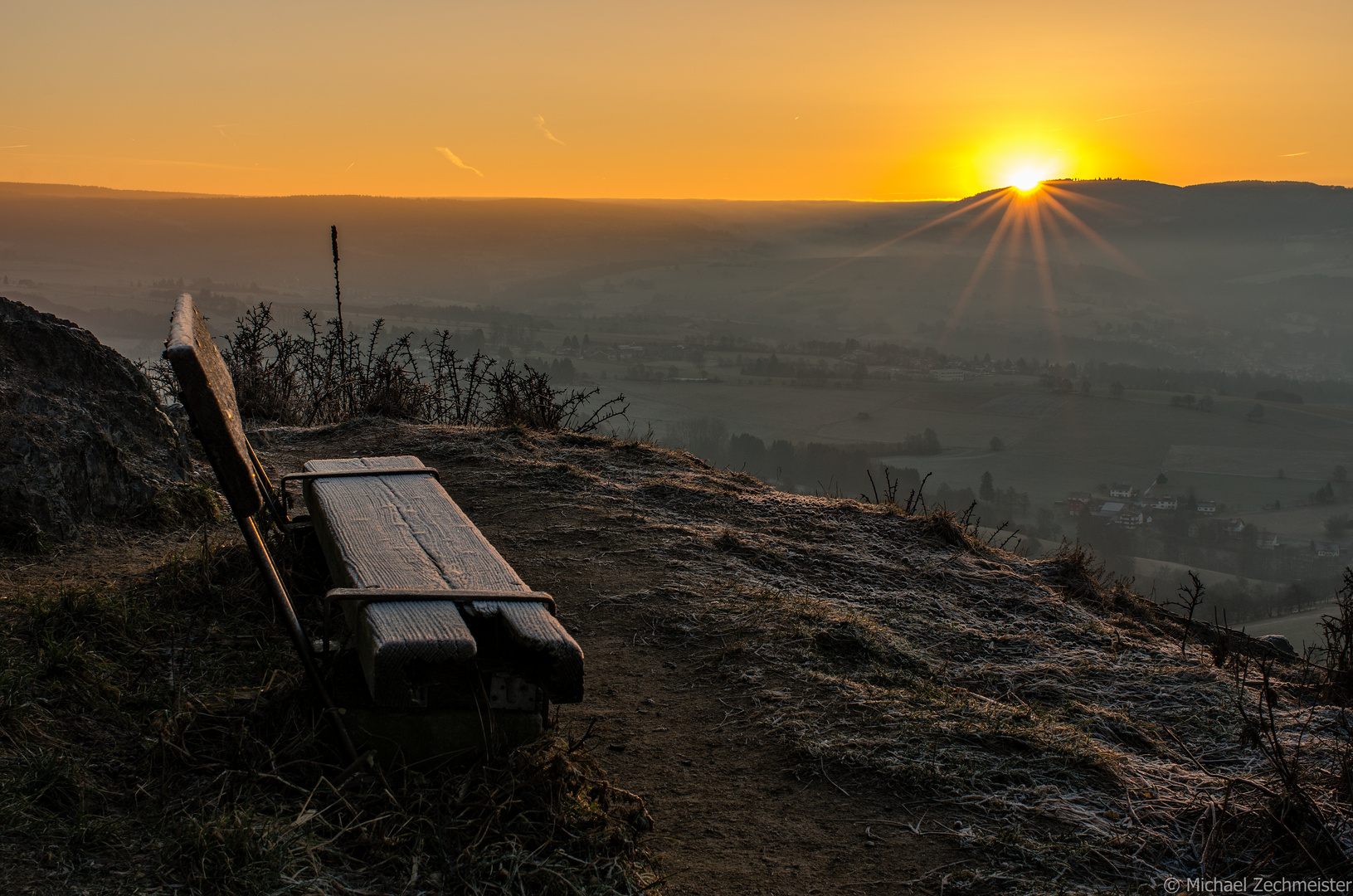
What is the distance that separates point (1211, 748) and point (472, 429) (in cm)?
553

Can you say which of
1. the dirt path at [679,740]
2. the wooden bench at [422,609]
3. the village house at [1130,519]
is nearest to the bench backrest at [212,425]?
the wooden bench at [422,609]

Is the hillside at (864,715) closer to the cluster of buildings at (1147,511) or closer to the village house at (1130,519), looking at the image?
the cluster of buildings at (1147,511)

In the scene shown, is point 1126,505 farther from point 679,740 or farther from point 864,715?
point 679,740

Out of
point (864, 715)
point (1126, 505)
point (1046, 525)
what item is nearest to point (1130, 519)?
point (1126, 505)

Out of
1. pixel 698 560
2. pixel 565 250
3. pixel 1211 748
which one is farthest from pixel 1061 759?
pixel 565 250

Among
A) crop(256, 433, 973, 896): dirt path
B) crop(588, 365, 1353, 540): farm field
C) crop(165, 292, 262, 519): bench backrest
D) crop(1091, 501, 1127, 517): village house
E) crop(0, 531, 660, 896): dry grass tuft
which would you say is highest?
crop(165, 292, 262, 519): bench backrest

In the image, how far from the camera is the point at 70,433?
407 cm

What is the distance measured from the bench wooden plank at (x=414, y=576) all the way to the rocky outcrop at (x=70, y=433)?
4.97 feet

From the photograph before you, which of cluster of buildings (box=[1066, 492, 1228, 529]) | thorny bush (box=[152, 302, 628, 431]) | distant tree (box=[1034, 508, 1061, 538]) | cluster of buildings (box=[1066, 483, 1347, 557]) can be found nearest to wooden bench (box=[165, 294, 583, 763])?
thorny bush (box=[152, 302, 628, 431])

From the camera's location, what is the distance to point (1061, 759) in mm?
2574

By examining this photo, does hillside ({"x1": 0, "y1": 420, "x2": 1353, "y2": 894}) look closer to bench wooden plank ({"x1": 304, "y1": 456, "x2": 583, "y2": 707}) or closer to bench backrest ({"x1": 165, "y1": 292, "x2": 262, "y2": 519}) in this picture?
bench wooden plank ({"x1": 304, "y1": 456, "x2": 583, "y2": 707})

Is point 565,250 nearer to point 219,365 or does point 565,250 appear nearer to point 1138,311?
point 1138,311

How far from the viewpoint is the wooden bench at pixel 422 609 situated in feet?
6.10

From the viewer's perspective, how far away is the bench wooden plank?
6.03 feet
